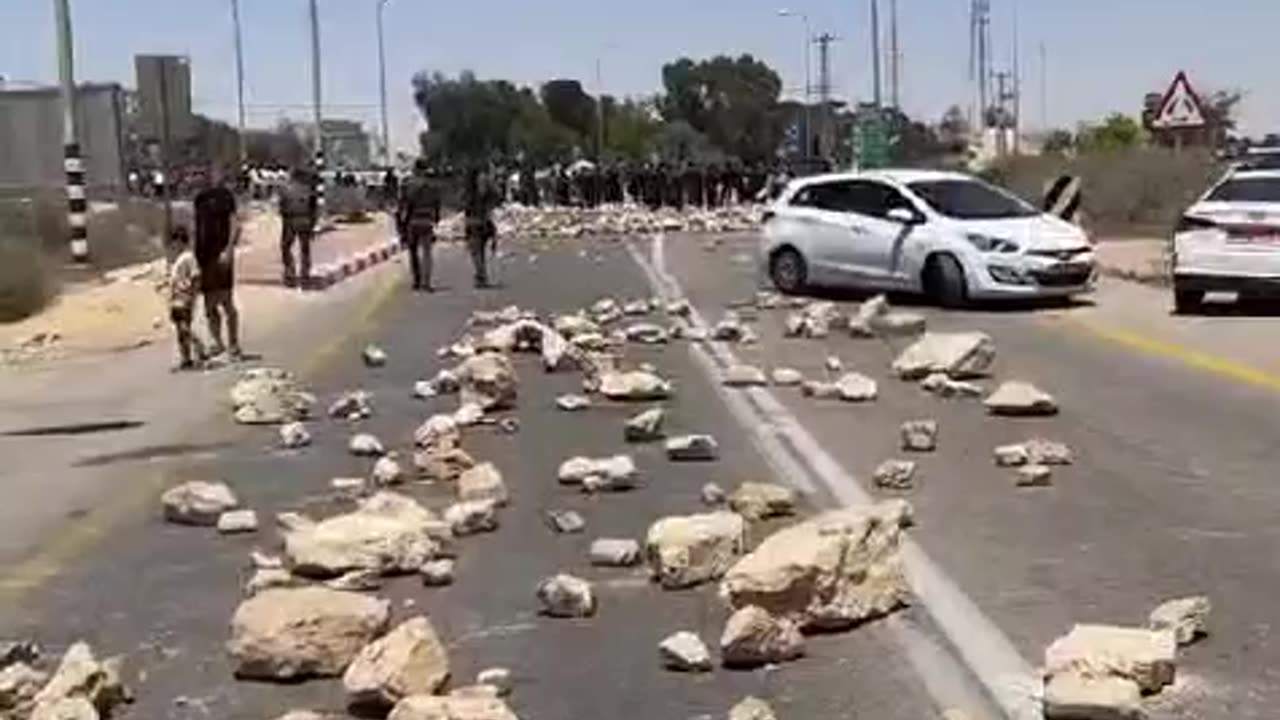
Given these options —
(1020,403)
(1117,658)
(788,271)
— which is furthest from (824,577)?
(788,271)

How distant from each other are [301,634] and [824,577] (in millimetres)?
1804

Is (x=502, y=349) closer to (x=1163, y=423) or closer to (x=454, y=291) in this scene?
(x=1163, y=423)

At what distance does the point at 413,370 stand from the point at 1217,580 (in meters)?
11.5

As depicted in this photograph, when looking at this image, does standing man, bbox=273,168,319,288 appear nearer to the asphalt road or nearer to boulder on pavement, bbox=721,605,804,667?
the asphalt road

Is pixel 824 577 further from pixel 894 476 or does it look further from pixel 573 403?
pixel 573 403

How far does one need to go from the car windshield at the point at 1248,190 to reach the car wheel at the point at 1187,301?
1031 mm

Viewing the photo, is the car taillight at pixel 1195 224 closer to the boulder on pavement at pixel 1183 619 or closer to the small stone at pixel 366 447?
the small stone at pixel 366 447

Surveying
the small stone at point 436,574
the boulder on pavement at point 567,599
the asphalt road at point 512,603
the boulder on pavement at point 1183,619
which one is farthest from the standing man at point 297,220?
the boulder on pavement at point 1183,619

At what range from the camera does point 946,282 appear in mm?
26438

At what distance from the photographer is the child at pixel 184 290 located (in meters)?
20.0

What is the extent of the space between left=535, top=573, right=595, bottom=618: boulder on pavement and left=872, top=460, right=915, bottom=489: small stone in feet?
10.5

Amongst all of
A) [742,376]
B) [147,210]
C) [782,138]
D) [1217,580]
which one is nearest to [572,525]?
[1217,580]

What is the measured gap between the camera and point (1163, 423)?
1421 cm

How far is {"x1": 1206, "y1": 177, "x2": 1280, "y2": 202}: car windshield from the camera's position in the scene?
24.1 metres
